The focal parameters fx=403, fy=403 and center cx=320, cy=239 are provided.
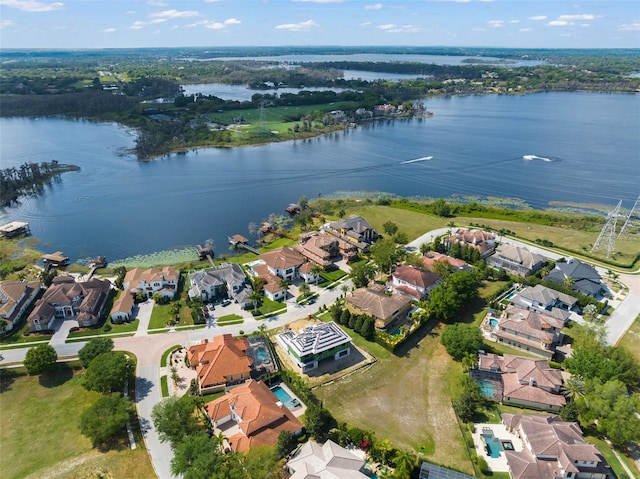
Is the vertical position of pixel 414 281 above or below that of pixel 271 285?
above

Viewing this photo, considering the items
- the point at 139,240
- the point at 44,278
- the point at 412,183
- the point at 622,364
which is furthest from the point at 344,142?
the point at 622,364

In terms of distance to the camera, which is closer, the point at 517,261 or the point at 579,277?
the point at 579,277

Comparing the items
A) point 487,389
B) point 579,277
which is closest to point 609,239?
point 579,277

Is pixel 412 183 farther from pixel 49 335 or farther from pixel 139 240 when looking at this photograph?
pixel 49 335

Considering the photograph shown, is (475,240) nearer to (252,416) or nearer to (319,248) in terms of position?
(319,248)

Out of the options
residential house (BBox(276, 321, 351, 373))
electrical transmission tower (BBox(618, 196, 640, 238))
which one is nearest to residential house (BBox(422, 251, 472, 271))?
residential house (BBox(276, 321, 351, 373))

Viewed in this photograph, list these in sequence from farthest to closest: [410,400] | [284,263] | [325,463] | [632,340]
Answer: [284,263] → [632,340] → [410,400] → [325,463]
